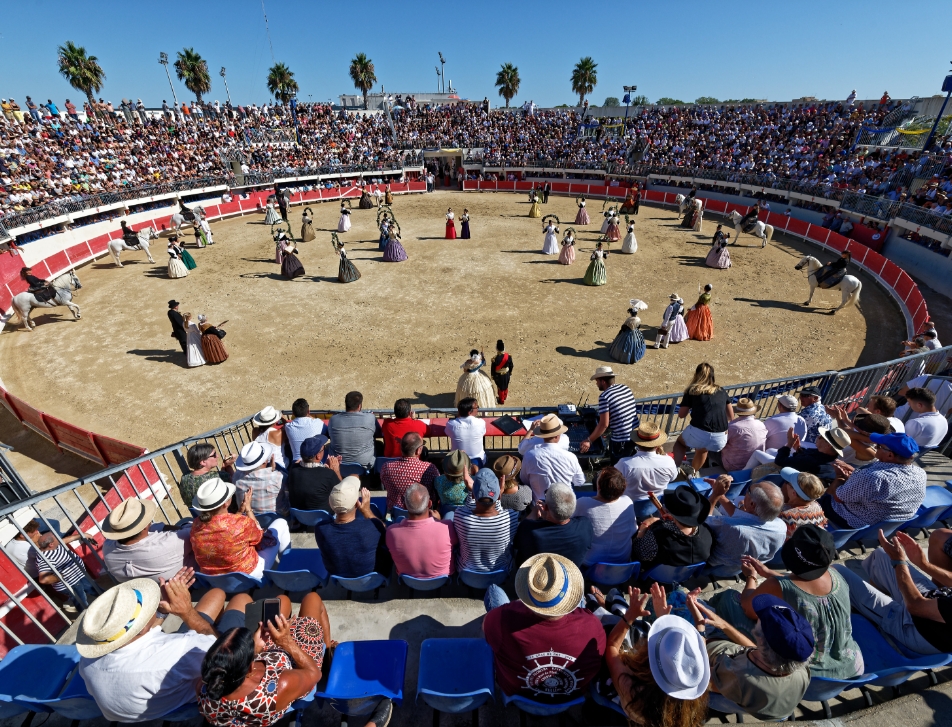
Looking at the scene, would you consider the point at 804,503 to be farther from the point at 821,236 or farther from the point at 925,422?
the point at 821,236

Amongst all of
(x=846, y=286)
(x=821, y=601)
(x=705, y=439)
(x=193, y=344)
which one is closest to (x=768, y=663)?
(x=821, y=601)

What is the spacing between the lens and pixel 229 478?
20.1 feet

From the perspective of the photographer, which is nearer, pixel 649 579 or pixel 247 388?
pixel 649 579

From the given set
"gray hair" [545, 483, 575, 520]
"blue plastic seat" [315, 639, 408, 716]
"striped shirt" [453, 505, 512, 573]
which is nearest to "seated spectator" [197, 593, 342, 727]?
"blue plastic seat" [315, 639, 408, 716]

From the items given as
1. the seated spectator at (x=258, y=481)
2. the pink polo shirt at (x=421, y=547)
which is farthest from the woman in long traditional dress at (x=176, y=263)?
the pink polo shirt at (x=421, y=547)

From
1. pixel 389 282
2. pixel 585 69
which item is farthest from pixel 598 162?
pixel 389 282

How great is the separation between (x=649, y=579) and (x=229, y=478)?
17.8 feet

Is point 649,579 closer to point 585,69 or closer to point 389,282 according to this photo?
point 389,282

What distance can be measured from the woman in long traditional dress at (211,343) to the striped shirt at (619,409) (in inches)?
422

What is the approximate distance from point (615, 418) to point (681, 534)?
2.97 metres

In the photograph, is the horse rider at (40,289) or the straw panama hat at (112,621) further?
the horse rider at (40,289)

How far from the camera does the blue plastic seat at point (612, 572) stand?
4.37 m

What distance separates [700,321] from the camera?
13328 millimetres

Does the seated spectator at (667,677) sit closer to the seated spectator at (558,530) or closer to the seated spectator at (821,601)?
the seated spectator at (821,601)
